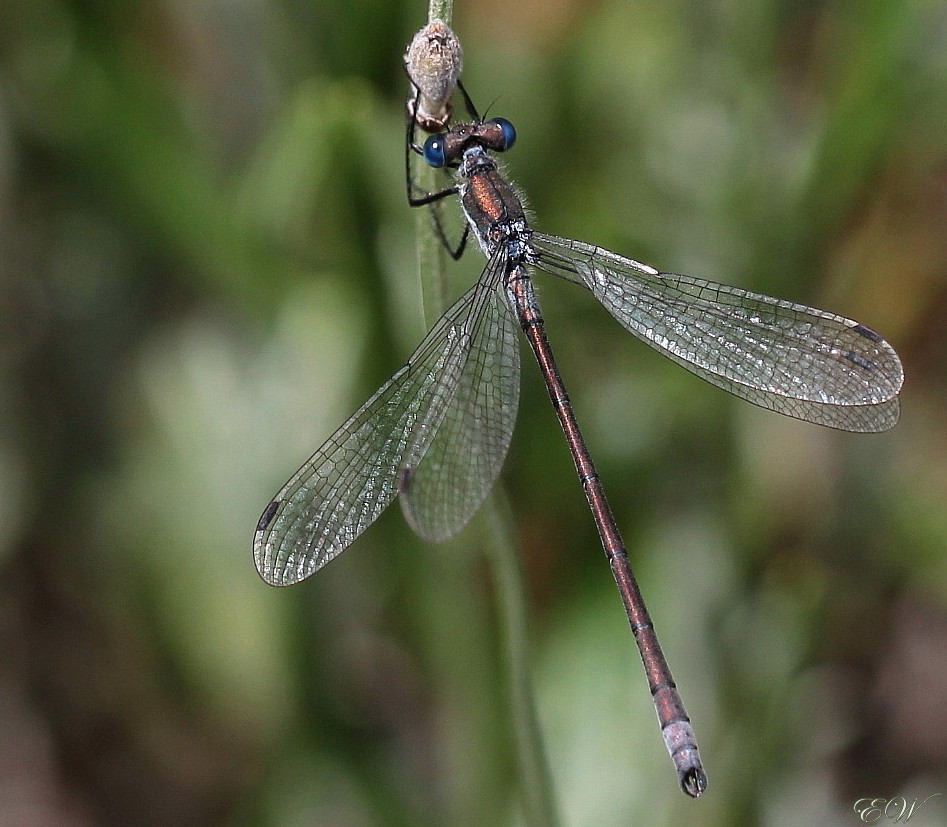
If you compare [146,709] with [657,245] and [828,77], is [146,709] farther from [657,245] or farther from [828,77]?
[828,77]

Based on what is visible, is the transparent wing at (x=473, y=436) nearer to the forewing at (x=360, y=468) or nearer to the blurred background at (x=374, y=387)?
the forewing at (x=360, y=468)

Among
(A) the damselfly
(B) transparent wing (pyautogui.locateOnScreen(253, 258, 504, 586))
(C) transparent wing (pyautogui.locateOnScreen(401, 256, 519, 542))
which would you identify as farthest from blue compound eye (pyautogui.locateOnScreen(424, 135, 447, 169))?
(C) transparent wing (pyautogui.locateOnScreen(401, 256, 519, 542))

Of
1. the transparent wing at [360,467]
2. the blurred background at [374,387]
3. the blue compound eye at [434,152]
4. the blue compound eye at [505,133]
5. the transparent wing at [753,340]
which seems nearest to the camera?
the blue compound eye at [434,152]

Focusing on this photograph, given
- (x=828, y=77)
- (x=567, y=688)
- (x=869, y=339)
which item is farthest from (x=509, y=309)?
(x=828, y=77)

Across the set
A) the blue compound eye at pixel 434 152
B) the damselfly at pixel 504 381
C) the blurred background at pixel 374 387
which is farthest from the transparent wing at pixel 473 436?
the blue compound eye at pixel 434 152

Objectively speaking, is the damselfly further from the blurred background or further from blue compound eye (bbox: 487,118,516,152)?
the blurred background
